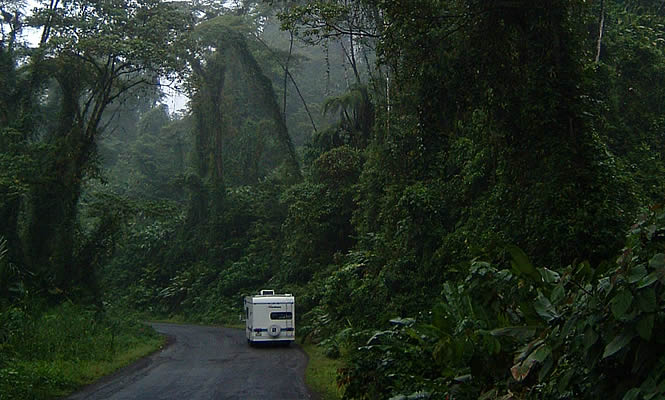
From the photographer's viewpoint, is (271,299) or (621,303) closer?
(621,303)

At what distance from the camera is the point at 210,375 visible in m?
15.6

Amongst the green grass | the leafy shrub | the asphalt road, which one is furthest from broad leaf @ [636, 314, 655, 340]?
the asphalt road

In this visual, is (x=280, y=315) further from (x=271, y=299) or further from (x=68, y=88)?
(x=68, y=88)

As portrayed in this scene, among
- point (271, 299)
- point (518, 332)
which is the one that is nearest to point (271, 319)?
point (271, 299)

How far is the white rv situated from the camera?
23.1m

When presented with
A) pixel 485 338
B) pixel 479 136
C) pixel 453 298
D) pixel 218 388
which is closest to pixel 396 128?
pixel 479 136

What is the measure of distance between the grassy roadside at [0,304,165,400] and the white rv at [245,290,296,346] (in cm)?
342

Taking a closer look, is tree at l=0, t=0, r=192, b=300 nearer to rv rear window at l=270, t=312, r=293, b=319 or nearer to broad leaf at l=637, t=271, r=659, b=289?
rv rear window at l=270, t=312, r=293, b=319

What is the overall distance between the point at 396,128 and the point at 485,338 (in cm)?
1337

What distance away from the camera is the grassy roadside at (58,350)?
12406mm

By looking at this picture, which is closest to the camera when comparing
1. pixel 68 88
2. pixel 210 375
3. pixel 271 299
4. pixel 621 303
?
pixel 621 303

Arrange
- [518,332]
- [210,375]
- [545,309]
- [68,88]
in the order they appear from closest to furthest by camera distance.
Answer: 1. [545,309]
2. [518,332]
3. [210,375]
4. [68,88]

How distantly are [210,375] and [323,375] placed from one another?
2705 mm

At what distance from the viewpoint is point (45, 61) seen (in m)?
24.1
